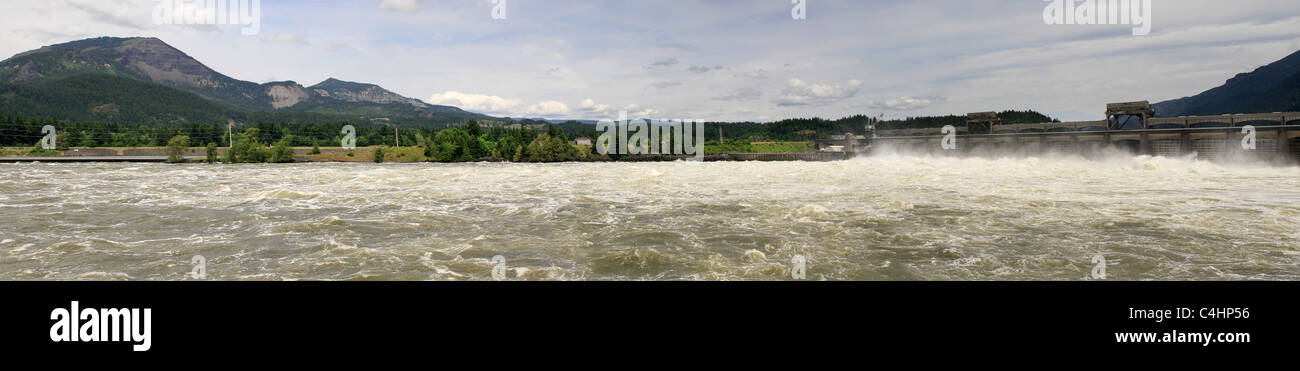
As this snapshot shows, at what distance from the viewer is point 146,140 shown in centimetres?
15875

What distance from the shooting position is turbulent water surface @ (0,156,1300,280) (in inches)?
530

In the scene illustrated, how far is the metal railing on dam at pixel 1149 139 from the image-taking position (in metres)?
52.9

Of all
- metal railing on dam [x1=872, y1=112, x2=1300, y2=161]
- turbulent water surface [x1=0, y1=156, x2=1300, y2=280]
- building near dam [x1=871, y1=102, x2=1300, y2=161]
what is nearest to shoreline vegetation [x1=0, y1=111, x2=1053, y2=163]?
building near dam [x1=871, y1=102, x2=1300, y2=161]

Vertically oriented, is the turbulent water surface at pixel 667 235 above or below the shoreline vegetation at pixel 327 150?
below

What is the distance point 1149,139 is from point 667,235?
68.2 m

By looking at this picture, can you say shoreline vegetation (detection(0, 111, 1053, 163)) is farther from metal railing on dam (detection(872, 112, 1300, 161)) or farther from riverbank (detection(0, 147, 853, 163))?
metal railing on dam (detection(872, 112, 1300, 161))

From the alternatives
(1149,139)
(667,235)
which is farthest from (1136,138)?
(667,235)

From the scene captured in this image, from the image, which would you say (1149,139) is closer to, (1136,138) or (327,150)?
(1136,138)

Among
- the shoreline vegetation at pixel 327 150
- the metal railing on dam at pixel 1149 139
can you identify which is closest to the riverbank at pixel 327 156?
the shoreline vegetation at pixel 327 150

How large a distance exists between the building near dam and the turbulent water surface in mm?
30286

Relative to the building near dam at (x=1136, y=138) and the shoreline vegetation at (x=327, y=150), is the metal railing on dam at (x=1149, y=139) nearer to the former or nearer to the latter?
the building near dam at (x=1136, y=138)

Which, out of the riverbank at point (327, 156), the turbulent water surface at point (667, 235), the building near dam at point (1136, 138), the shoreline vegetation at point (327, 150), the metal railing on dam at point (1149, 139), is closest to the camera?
the turbulent water surface at point (667, 235)
